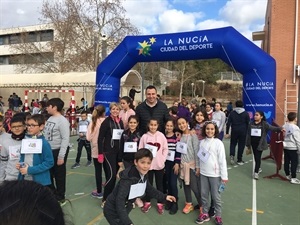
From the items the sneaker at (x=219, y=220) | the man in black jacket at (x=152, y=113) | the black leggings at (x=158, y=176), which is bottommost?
the sneaker at (x=219, y=220)

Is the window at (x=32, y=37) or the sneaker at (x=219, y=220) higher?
the window at (x=32, y=37)

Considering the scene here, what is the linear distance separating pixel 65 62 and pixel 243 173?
19.9 metres

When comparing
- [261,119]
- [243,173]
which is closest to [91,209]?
[243,173]

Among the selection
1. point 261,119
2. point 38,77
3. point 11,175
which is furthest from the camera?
point 38,77

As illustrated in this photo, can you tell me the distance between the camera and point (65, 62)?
2364 cm

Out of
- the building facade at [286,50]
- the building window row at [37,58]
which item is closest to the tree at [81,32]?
the building window row at [37,58]

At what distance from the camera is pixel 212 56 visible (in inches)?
351

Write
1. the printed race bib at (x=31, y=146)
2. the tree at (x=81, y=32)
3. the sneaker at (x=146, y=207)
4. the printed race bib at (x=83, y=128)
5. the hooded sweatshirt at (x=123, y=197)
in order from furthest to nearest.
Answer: the tree at (x=81, y=32) < the printed race bib at (x=83, y=128) < the sneaker at (x=146, y=207) < the printed race bib at (x=31, y=146) < the hooded sweatshirt at (x=123, y=197)

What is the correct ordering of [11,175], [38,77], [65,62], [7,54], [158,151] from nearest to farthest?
[11,175] → [158,151] → [38,77] → [65,62] → [7,54]

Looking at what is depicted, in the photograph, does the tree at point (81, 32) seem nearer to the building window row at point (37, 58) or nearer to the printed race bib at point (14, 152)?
the building window row at point (37, 58)

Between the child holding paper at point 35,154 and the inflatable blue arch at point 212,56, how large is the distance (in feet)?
20.2

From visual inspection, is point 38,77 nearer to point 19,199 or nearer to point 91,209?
point 91,209

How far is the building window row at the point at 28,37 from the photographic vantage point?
2757 cm

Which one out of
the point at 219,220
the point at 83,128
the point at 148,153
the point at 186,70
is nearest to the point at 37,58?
the point at 186,70
